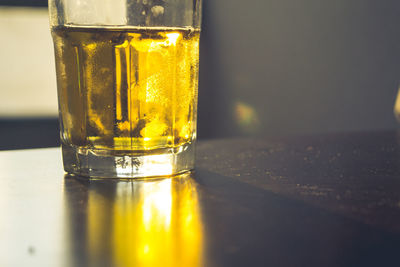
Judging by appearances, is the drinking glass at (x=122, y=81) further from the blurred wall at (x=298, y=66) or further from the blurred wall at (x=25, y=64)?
the blurred wall at (x=25, y=64)

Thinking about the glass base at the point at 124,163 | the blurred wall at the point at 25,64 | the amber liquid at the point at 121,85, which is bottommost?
the blurred wall at the point at 25,64

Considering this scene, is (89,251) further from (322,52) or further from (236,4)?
(236,4)

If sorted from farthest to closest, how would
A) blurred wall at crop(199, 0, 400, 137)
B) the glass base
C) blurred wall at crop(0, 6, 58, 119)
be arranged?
blurred wall at crop(0, 6, 58, 119) → blurred wall at crop(199, 0, 400, 137) → the glass base

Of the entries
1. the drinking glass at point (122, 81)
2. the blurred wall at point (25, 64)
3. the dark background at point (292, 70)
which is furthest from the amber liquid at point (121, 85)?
the blurred wall at point (25, 64)

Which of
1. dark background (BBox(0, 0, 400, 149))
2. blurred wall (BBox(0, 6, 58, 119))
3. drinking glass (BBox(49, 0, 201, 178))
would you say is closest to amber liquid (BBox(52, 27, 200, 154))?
drinking glass (BBox(49, 0, 201, 178))

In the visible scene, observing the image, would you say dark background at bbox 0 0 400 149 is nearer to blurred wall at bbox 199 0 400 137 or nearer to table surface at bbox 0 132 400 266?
blurred wall at bbox 199 0 400 137

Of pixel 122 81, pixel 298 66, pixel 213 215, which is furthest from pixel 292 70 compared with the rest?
pixel 213 215

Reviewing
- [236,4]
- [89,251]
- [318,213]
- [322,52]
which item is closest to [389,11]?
[322,52]
